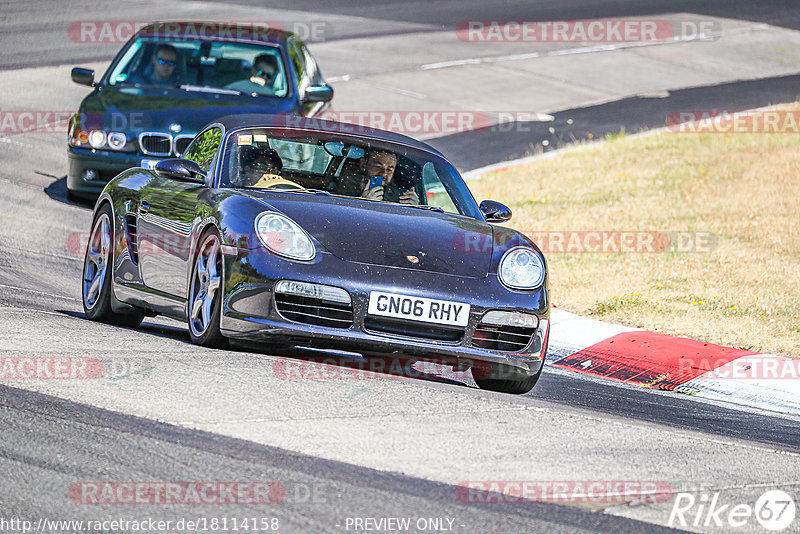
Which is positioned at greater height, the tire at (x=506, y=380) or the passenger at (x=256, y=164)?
the passenger at (x=256, y=164)

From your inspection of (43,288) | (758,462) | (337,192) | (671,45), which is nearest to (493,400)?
(758,462)

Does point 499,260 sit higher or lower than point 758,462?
higher

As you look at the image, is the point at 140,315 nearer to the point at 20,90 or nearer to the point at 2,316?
the point at 2,316

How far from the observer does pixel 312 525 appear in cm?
432

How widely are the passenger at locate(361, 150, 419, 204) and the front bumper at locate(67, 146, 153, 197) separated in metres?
4.85

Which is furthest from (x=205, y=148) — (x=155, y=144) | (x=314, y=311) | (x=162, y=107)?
(x=162, y=107)

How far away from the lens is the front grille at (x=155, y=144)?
12188mm

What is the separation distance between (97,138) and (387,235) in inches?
246

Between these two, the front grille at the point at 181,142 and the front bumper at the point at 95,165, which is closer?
the front grille at the point at 181,142

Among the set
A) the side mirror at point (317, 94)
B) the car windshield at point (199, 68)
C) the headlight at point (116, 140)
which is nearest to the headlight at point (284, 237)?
the headlight at point (116, 140)

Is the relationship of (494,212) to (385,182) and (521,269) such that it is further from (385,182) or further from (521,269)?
(521,269)

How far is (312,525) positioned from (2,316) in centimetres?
382

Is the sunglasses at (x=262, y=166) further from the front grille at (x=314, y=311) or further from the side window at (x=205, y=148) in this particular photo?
the front grille at (x=314, y=311)

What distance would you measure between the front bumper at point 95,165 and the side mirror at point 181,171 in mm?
4714
